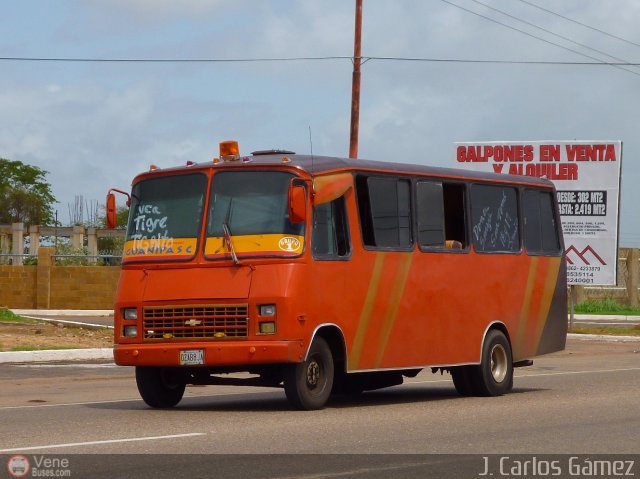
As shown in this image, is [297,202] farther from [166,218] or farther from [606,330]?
[606,330]

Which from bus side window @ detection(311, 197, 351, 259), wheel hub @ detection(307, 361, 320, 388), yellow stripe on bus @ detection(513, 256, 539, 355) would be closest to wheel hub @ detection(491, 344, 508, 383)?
yellow stripe on bus @ detection(513, 256, 539, 355)

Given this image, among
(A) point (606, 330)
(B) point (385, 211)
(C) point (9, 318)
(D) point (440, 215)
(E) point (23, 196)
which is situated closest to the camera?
(B) point (385, 211)

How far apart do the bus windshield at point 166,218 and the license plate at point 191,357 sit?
111cm

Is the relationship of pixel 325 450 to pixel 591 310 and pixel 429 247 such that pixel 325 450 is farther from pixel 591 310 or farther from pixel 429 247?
pixel 591 310

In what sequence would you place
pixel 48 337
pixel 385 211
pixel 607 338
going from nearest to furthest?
pixel 385 211
pixel 48 337
pixel 607 338

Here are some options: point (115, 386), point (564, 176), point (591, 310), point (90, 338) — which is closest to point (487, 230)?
point (115, 386)

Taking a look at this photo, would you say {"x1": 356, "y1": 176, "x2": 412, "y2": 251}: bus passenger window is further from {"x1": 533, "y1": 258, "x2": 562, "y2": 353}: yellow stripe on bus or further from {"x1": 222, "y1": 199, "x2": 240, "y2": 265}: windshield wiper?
{"x1": 533, "y1": 258, "x2": 562, "y2": 353}: yellow stripe on bus

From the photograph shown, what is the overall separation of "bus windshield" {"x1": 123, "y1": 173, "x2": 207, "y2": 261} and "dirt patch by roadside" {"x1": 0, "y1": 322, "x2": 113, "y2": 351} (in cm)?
1152

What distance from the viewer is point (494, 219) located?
18109mm

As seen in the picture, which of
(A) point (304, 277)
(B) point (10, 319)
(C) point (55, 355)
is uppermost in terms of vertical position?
(A) point (304, 277)

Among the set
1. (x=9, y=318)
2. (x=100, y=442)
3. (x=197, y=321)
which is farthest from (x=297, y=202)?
(x=9, y=318)

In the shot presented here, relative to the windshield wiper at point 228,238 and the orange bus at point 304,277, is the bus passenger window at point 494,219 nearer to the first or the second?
the orange bus at point 304,277

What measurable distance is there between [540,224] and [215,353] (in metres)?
6.60

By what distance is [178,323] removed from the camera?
14.8 meters
